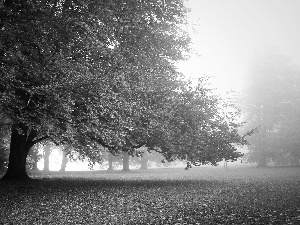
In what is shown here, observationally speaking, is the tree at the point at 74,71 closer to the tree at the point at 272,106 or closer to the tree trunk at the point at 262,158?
the tree at the point at 272,106

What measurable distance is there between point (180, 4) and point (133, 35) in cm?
669

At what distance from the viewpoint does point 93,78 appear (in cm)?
1373

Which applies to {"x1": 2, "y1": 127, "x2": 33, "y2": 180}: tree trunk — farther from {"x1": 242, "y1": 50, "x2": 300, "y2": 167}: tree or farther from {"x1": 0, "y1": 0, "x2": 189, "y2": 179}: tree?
{"x1": 242, "y1": 50, "x2": 300, "y2": 167}: tree

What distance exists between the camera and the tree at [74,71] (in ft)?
44.0

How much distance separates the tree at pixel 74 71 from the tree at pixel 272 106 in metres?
41.0

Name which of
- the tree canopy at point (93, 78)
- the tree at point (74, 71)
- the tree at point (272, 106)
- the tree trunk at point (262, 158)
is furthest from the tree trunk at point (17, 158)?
the tree trunk at point (262, 158)

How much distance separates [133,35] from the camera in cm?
1772

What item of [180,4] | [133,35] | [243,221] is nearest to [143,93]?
[133,35]

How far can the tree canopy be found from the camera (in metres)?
13.6

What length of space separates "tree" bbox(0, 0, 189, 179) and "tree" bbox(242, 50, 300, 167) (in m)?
41.0

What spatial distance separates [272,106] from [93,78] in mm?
52388

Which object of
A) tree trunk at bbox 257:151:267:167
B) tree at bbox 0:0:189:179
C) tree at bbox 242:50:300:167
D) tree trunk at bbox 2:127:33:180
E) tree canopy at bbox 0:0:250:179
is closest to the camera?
tree at bbox 0:0:189:179

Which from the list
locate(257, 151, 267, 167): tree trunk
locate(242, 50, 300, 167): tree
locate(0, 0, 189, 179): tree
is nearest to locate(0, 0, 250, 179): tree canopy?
locate(0, 0, 189, 179): tree

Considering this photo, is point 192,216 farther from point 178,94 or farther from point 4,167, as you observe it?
point 4,167
